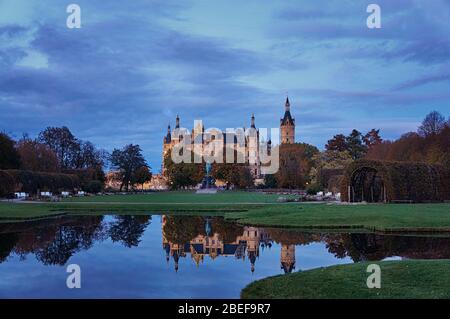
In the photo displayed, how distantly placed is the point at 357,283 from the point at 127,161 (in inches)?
3428

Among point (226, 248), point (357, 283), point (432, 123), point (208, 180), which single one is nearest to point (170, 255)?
point (226, 248)

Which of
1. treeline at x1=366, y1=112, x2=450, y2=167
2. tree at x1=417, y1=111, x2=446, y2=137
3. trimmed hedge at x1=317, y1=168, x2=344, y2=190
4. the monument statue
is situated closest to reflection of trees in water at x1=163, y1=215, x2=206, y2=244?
treeline at x1=366, y1=112, x2=450, y2=167

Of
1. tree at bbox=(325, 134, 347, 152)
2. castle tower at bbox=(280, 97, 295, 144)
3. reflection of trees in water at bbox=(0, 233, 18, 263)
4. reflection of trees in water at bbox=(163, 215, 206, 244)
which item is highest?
castle tower at bbox=(280, 97, 295, 144)

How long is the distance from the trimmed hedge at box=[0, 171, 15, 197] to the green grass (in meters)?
42.7

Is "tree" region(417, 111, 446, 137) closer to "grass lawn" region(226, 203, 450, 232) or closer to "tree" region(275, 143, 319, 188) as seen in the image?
"tree" region(275, 143, 319, 188)

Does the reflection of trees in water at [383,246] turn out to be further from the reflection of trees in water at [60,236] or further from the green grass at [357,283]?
the reflection of trees in water at [60,236]

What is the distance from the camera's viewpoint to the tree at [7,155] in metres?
58.1

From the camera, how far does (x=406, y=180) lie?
123ft

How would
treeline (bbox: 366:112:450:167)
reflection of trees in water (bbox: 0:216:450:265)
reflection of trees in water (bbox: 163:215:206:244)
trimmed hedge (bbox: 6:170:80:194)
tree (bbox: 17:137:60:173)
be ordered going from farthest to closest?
tree (bbox: 17:137:60:173) → trimmed hedge (bbox: 6:170:80:194) → treeline (bbox: 366:112:450:167) → reflection of trees in water (bbox: 163:215:206:244) → reflection of trees in water (bbox: 0:216:450:265)

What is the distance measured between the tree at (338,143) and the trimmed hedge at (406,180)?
55143 millimetres

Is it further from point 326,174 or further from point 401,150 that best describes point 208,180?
point 401,150

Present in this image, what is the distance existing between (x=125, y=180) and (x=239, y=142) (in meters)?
46.7

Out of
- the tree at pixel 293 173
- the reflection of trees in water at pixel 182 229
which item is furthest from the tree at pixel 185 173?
the reflection of trees in water at pixel 182 229

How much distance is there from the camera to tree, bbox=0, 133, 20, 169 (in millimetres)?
58125
